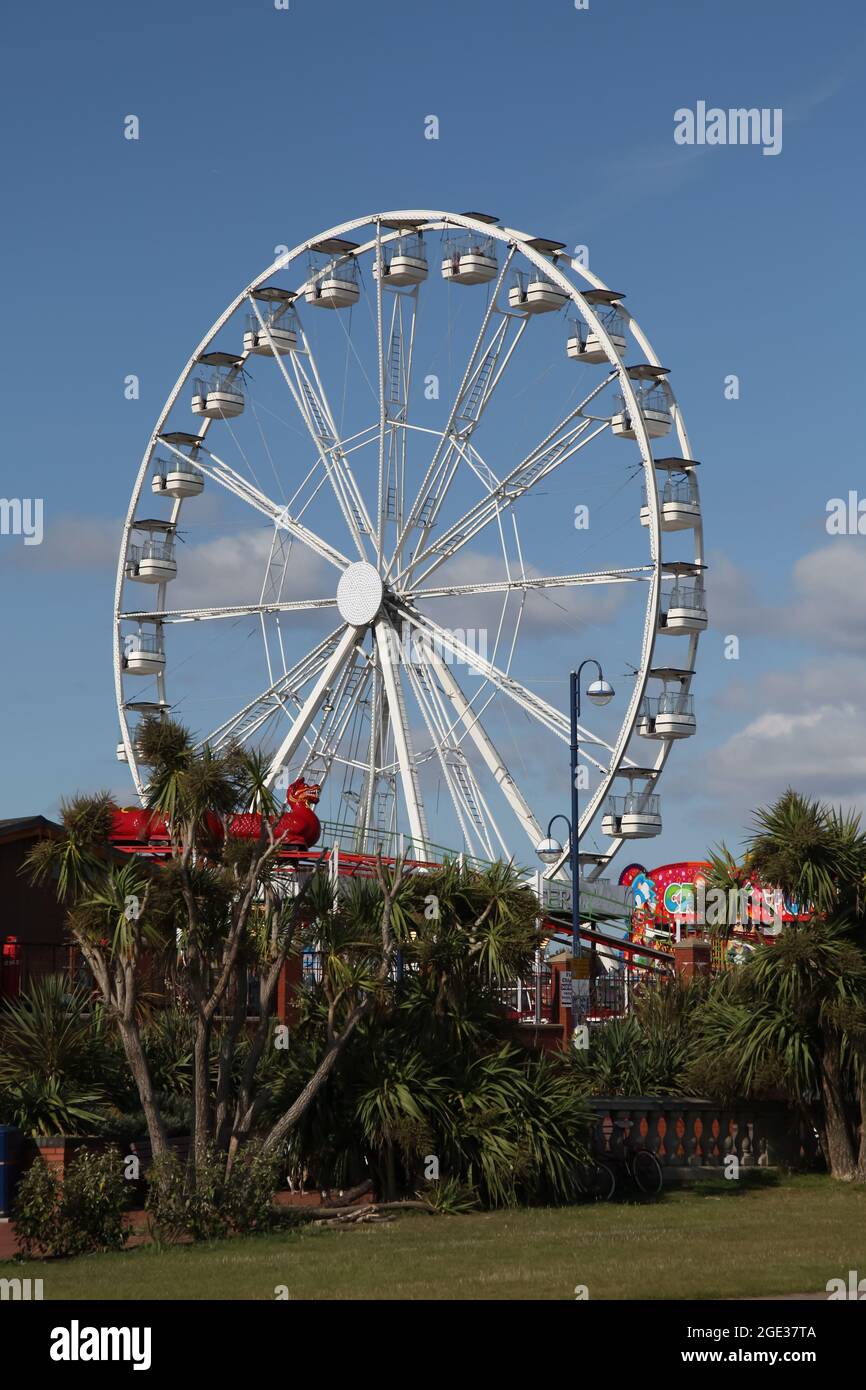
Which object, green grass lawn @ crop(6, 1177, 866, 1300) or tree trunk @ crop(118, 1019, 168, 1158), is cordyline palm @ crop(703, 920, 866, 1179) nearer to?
green grass lawn @ crop(6, 1177, 866, 1300)

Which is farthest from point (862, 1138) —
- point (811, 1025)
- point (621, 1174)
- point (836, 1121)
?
point (621, 1174)

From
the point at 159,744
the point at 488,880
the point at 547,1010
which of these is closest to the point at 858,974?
the point at 488,880

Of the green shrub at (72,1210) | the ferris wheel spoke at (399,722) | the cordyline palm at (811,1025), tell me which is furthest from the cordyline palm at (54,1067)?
the ferris wheel spoke at (399,722)

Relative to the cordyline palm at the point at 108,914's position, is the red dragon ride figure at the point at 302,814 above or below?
above

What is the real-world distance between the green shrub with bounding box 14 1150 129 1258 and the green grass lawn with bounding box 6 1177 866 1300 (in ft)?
1.29

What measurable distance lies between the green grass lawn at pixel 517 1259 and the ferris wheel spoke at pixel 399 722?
62.8ft

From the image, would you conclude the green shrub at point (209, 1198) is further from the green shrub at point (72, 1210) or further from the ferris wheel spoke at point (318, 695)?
the ferris wheel spoke at point (318, 695)

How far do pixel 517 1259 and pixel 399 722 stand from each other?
26480 millimetres

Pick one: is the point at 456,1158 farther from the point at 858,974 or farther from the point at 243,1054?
the point at 858,974

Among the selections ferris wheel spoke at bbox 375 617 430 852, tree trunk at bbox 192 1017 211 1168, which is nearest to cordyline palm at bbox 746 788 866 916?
tree trunk at bbox 192 1017 211 1168

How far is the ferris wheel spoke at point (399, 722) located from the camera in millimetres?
40219

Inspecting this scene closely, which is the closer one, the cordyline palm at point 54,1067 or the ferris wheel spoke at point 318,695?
the cordyline palm at point 54,1067

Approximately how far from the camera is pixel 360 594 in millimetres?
43750

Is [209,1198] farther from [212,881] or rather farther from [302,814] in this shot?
[302,814]
